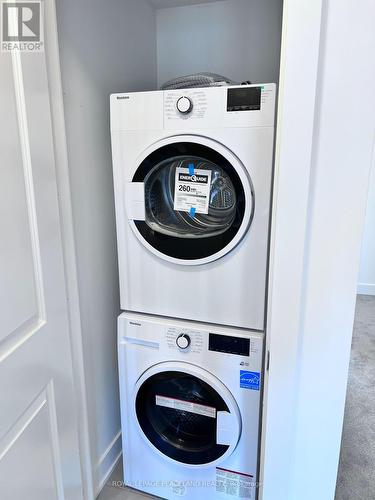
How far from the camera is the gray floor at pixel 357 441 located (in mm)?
1656

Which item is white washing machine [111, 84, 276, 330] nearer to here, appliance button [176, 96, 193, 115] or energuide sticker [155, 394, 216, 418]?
appliance button [176, 96, 193, 115]

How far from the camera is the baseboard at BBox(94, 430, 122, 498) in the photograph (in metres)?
1.66

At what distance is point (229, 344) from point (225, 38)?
1.51m

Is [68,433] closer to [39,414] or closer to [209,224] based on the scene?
[39,414]

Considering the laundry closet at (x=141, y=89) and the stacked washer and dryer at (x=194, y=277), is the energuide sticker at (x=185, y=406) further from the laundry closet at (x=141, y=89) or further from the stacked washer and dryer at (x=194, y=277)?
the laundry closet at (x=141, y=89)

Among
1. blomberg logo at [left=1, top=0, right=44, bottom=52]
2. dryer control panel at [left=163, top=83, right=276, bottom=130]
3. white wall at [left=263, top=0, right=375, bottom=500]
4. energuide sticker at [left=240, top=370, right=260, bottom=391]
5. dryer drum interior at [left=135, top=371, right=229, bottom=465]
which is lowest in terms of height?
dryer drum interior at [left=135, top=371, right=229, bottom=465]

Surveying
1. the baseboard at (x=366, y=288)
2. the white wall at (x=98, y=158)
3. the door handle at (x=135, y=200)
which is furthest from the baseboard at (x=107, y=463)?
the baseboard at (x=366, y=288)

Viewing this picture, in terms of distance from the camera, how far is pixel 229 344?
1.39 m

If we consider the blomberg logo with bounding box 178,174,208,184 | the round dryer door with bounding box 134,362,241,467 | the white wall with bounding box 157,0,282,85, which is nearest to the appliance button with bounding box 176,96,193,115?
the blomberg logo with bounding box 178,174,208,184

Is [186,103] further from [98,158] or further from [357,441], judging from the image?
[357,441]

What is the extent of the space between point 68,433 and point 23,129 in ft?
3.34

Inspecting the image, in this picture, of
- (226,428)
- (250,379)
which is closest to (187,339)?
(250,379)

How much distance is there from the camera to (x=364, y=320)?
318cm

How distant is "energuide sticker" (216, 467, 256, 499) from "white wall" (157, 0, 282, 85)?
1.82 m
